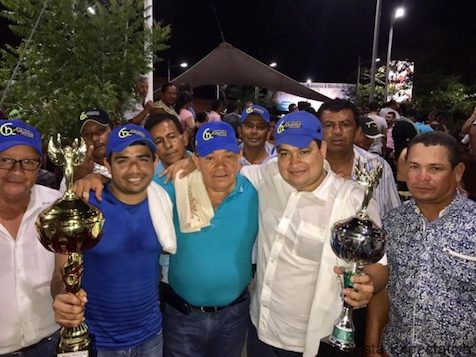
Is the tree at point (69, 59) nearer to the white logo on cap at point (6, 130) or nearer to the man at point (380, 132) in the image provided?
the white logo on cap at point (6, 130)

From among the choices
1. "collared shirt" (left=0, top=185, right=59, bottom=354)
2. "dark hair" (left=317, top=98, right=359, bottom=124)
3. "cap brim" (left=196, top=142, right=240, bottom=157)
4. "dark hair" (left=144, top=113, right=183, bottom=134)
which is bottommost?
"collared shirt" (left=0, top=185, right=59, bottom=354)

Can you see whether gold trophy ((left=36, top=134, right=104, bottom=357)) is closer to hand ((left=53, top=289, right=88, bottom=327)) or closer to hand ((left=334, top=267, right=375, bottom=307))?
hand ((left=53, top=289, right=88, bottom=327))

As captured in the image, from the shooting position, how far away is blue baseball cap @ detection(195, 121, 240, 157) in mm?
2902

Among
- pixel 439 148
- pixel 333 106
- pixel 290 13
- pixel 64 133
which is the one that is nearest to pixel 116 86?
pixel 64 133

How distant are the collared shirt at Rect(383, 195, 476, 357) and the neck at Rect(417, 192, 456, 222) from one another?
3 centimetres

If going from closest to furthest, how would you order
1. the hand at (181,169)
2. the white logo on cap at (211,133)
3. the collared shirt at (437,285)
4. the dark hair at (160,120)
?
the collared shirt at (437,285), the white logo on cap at (211,133), the hand at (181,169), the dark hair at (160,120)

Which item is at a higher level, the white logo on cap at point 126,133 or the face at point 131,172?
the white logo on cap at point 126,133

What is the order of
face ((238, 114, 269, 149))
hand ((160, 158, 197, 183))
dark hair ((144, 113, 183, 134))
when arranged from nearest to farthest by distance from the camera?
hand ((160, 158, 197, 183)), dark hair ((144, 113, 183, 134)), face ((238, 114, 269, 149))

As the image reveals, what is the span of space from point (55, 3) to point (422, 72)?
27859mm

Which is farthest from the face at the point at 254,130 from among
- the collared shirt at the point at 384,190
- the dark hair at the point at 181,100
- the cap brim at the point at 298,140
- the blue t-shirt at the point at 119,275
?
the dark hair at the point at 181,100

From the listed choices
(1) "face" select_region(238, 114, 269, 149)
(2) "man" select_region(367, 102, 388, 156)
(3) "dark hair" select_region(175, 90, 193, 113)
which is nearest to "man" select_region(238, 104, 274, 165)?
(1) "face" select_region(238, 114, 269, 149)

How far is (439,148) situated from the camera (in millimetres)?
2381

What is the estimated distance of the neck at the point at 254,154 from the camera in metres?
4.91

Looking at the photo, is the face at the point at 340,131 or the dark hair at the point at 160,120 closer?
the face at the point at 340,131
